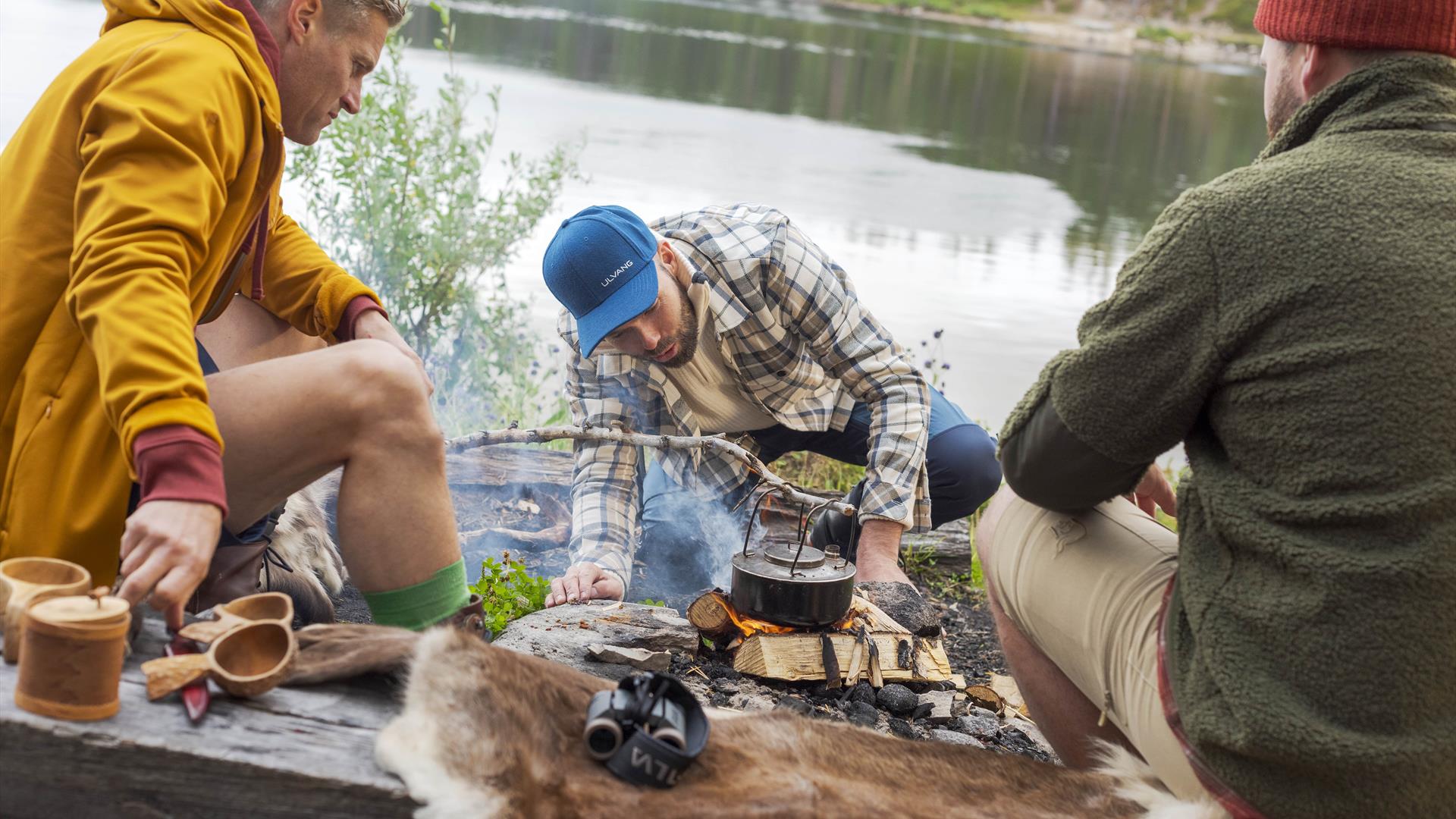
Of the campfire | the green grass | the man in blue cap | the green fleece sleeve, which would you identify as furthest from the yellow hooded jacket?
the green grass

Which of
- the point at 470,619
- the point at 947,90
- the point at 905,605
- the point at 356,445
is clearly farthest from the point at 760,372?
the point at 947,90

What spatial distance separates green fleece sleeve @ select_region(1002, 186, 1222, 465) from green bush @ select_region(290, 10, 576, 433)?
3315mm

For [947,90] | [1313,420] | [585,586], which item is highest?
[947,90]

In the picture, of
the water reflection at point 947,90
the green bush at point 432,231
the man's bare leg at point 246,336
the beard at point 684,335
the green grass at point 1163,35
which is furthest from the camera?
→ the green grass at point 1163,35

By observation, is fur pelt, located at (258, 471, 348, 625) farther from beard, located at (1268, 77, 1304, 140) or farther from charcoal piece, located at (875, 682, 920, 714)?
beard, located at (1268, 77, 1304, 140)

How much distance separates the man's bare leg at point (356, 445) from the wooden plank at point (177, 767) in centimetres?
39

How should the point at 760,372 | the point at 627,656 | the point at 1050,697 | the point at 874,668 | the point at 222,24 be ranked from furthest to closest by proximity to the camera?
1. the point at 760,372
2. the point at 874,668
3. the point at 627,656
4. the point at 1050,697
5. the point at 222,24

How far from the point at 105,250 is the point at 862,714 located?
2004mm

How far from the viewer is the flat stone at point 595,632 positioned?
9.58 ft

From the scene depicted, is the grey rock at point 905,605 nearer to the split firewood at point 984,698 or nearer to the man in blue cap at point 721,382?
the man in blue cap at point 721,382

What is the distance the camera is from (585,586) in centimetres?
335

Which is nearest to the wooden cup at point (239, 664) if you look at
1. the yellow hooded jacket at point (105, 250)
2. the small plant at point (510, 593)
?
the yellow hooded jacket at point (105, 250)

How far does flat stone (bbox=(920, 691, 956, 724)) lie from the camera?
306cm

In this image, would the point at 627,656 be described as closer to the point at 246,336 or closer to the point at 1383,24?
the point at 246,336
